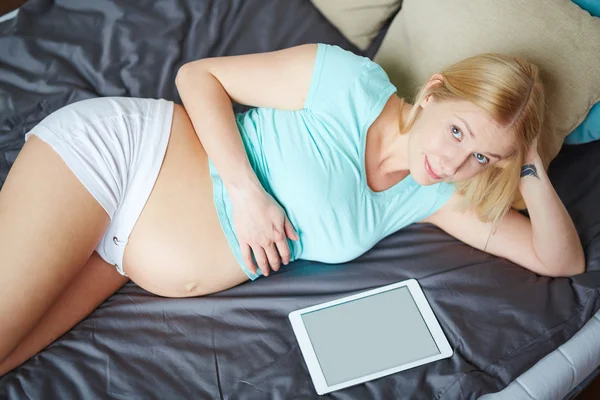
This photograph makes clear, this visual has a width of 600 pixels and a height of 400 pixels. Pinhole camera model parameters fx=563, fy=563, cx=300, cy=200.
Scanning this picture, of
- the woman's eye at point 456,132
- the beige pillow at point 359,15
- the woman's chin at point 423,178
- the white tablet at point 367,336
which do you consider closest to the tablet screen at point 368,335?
the white tablet at point 367,336

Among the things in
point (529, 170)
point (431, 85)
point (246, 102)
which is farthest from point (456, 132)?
point (246, 102)

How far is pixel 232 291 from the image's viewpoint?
3.94ft

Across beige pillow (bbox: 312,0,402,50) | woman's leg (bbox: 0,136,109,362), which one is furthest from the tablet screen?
beige pillow (bbox: 312,0,402,50)

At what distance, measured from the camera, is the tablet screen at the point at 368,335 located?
3.57ft

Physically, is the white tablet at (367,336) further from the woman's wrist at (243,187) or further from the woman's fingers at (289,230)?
the woman's wrist at (243,187)

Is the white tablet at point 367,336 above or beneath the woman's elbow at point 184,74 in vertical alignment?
beneath

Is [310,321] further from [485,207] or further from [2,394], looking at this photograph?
[2,394]

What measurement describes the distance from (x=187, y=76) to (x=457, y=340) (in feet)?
2.56

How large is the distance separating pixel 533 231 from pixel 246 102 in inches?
26.3

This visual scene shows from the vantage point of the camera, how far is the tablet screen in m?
1.09

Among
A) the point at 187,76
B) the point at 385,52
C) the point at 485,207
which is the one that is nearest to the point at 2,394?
the point at 187,76

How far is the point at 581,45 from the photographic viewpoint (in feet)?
3.85

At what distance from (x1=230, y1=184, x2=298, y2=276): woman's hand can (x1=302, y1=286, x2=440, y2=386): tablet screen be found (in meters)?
0.16

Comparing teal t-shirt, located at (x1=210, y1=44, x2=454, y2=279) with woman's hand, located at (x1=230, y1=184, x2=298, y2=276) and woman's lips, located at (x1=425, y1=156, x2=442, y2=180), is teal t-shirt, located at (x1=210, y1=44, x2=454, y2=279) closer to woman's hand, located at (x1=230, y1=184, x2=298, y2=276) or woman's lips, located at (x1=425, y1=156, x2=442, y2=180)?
woman's hand, located at (x1=230, y1=184, x2=298, y2=276)
